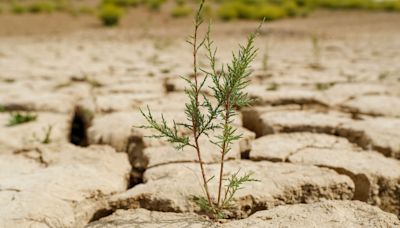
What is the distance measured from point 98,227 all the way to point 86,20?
11.5 m

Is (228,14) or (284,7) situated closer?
(228,14)

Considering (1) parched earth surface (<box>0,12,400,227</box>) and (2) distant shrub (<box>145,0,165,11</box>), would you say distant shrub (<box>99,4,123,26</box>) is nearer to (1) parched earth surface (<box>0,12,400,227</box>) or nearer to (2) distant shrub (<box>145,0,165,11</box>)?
(2) distant shrub (<box>145,0,165,11</box>)

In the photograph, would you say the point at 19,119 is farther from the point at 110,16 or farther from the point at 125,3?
the point at 125,3

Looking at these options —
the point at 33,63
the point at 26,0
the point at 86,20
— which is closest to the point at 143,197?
the point at 33,63

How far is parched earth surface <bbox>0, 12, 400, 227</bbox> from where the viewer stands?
150 centimetres

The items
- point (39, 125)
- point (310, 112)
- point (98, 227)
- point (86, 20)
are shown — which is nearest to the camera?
point (98, 227)

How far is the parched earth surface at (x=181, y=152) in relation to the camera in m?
1.50

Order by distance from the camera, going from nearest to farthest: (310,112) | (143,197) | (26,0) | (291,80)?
(143,197) → (310,112) → (291,80) → (26,0)

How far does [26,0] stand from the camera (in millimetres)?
18891

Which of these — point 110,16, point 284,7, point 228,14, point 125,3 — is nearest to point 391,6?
point 284,7

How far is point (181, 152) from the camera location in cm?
205

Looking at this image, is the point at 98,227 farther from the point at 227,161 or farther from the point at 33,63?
the point at 33,63

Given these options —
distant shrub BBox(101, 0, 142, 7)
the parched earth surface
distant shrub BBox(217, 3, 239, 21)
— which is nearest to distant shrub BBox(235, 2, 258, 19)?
distant shrub BBox(217, 3, 239, 21)

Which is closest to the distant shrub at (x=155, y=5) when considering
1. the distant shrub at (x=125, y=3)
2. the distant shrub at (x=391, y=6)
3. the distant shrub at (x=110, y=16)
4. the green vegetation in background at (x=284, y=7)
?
the distant shrub at (x=125, y=3)
